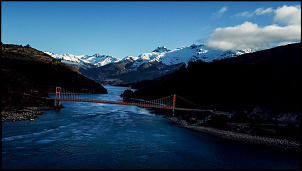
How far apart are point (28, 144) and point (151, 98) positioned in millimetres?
92360

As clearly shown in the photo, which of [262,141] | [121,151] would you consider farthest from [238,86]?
[121,151]

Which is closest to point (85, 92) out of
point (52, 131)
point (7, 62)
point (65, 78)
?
point (65, 78)

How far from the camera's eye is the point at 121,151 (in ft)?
99.0

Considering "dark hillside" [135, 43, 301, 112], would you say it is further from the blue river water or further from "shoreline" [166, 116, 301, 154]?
the blue river water

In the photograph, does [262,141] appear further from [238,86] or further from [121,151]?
[238,86]

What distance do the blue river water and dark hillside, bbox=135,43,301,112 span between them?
94.8 ft

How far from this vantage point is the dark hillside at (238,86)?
5822 cm

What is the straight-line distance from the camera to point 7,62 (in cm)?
12525

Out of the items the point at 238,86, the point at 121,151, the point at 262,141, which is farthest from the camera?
the point at 238,86

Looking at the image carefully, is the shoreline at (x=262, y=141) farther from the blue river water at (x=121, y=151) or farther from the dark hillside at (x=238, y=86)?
the dark hillside at (x=238, y=86)

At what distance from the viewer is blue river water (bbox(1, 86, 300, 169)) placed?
2561 centimetres

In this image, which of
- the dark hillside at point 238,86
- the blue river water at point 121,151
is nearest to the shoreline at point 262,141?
the blue river water at point 121,151

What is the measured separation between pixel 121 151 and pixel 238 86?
59.6 meters

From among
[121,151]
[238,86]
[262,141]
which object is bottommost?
[262,141]
